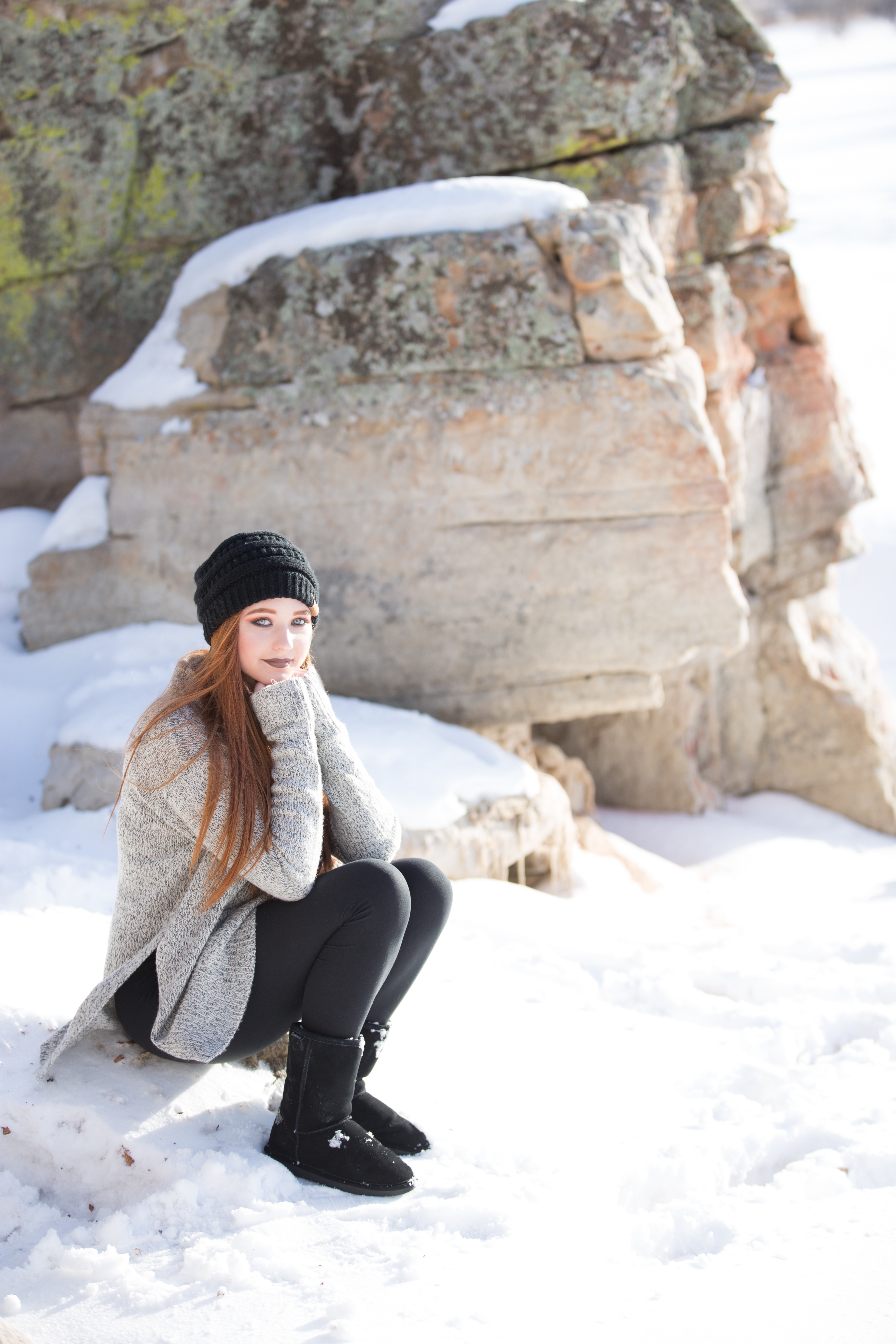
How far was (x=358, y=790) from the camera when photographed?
2.31 metres

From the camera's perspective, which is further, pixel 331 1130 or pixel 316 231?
pixel 316 231

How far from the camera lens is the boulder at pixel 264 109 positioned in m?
4.72

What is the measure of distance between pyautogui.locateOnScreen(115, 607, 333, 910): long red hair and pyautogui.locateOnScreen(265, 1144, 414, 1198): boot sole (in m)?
0.52

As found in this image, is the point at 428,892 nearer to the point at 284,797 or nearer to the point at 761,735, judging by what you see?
the point at 284,797

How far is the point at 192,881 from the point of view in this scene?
2.12 meters

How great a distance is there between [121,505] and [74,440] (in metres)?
0.91

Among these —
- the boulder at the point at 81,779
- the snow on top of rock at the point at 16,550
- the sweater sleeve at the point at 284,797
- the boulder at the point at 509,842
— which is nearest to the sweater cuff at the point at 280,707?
the sweater sleeve at the point at 284,797

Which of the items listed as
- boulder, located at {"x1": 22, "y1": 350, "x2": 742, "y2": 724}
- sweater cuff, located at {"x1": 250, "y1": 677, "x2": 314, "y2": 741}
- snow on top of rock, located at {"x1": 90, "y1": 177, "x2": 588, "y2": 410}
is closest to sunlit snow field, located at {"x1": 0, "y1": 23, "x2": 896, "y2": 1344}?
sweater cuff, located at {"x1": 250, "y1": 677, "x2": 314, "y2": 741}

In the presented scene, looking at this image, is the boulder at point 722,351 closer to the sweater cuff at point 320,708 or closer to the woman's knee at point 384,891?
the sweater cuff at point 320,708

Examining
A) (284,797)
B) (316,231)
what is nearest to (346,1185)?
(284,797)

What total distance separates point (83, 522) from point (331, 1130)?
11.0 feet

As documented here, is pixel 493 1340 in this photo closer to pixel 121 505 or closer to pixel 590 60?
pixel 121 505

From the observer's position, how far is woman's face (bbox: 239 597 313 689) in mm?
2193

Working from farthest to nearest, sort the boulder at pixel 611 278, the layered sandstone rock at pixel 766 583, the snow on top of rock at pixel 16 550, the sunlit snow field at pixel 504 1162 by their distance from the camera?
1. the layered sandstone rock at pixel 766 583
2. the snow on top of rock at pixel 16 550
3. the boulder at pixel 611 278
4. the sunlit snow field at pixel 504 1162
